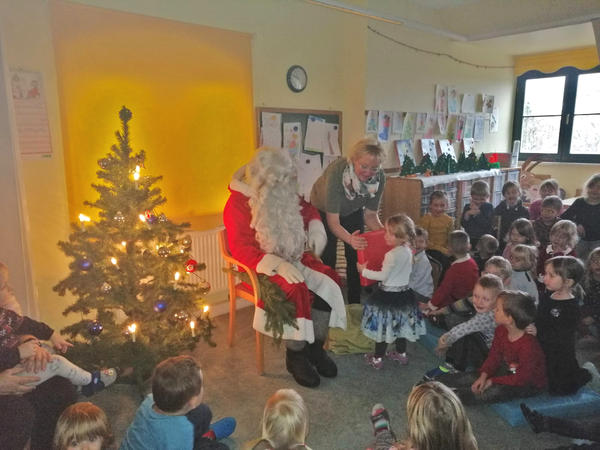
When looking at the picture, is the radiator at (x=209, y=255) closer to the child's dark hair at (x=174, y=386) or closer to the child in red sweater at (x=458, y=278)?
the child in red sweater at (x=458, y=278)

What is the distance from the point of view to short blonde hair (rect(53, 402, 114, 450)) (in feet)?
5.36

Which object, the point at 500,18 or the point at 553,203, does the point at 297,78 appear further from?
the point at 500,18

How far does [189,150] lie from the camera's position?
12.1 ft

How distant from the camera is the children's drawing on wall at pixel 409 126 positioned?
17.9ft

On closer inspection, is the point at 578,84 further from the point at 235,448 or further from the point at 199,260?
the point at 235,448

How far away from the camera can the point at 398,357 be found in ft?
10.1

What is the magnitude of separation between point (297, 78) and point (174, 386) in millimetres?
3288

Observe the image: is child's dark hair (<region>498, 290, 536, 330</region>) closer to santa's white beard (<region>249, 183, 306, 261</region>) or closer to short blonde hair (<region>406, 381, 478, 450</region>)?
short blonde hair (<region>406, 381, 478, 450</region>)

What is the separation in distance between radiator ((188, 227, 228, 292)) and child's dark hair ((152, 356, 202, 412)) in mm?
1862

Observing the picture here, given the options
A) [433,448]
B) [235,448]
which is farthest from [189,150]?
[433,448]

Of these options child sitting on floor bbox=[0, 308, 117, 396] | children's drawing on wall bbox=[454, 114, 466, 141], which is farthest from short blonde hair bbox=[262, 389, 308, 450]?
children's drawing on wall bbox=[454, 114, 466, 141]

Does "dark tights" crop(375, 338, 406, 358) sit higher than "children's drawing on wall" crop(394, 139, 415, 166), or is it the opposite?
"children's drawing on wall" crop(394, 139, 415, 166)

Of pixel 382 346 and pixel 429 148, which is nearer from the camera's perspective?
pixel 382 346

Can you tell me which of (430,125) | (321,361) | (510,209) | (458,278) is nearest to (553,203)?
(510,209)
